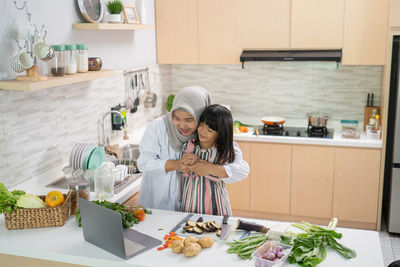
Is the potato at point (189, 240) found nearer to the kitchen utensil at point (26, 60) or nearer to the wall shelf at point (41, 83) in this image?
the wall shelf at point (41, 83)

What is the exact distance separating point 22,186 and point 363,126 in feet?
10.8

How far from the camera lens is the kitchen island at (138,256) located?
6.28ft

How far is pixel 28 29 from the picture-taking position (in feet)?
8.96

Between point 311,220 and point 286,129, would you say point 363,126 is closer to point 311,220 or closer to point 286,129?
point 286,129

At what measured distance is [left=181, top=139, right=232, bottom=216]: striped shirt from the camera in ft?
8.50

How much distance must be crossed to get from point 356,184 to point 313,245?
2.33 metres

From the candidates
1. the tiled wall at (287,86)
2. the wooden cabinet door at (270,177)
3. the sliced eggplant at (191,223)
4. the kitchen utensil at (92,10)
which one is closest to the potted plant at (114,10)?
the kitchen utensil at (92,10)

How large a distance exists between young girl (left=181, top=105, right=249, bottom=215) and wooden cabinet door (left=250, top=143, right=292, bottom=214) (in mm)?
1657

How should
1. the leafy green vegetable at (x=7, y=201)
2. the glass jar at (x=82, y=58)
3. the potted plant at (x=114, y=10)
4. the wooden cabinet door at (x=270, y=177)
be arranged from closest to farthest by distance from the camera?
the leafy green vegetable at (x=7, y=201), the glass jar at (x=82, y=58), the potted plant at (x=114, y=10), the wooden cabinet door at (x=270, y=177)

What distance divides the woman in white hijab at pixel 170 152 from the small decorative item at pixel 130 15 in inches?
57.1

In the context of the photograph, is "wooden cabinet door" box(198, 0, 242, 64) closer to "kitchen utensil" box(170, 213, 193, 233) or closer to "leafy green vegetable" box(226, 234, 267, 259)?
"kitchen utensil" box(170, 213, 193, 233)

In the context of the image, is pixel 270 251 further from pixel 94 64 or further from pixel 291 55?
pixel 291 55

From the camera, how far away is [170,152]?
8.62ft

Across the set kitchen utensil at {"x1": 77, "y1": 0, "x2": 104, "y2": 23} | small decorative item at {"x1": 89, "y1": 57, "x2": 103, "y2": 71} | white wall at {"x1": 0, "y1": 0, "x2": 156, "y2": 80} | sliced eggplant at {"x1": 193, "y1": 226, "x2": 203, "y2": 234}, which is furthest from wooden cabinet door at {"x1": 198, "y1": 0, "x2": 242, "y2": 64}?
sliced eggplant at {"x1": 193, "y1": 226, "x2": 203, "y2": 234}
